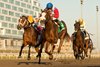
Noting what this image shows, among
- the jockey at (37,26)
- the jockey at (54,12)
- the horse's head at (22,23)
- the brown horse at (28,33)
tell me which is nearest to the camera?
the jockey at (54,12)

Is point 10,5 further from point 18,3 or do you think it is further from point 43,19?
point 43,19

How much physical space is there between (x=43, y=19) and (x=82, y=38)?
28.9 feet

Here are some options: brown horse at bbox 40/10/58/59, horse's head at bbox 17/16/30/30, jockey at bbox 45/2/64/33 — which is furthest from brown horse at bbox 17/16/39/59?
brown horse at bbox 40/10/58/59

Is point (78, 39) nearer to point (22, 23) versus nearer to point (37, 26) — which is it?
point (37, 26)

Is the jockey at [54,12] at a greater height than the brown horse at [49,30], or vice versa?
the jockey at [54,12]

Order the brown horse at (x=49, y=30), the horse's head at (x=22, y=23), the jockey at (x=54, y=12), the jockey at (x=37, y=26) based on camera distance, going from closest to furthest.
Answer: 1. the brown horse at (x=49, y=30)
2. the jockey at (x=54, y=12)
3. the jockey at (x=37, y=26)
4. the horse's head at (x=22, y=23)

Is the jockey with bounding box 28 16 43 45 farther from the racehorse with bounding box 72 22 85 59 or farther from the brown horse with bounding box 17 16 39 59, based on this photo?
the racehorse with bounding box 72 22 85 59

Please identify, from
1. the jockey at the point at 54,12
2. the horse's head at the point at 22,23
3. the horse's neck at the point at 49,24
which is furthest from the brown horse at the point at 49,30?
the horse's head at the point at 22,23

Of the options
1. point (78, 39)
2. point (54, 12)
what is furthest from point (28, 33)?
point (78, 39)

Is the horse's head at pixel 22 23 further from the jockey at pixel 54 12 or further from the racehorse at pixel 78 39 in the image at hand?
the racehorse at pixel 78 39

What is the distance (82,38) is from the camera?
88.5 feet

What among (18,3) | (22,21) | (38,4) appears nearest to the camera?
(22,21)

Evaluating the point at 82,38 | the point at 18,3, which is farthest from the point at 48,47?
the point at 18,3

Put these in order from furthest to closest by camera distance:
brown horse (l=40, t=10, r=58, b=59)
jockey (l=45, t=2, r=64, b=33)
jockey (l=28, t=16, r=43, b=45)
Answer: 1. jockey (l=28, t=16, r=43, b=45)
2. jockey (l=45, t=2, r=64, b=33)
3. brown horse (l=40, t=10, r=58, b=59)
